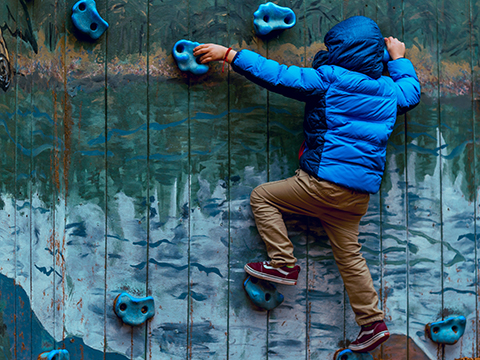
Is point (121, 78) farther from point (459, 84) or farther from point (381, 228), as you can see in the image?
point (459, 84)

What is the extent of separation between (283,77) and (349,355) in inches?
51.2

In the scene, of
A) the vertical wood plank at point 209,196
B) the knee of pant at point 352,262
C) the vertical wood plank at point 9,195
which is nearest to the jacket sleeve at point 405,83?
the knee of pant at point 352,262

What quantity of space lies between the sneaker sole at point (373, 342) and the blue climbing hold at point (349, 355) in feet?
0.39

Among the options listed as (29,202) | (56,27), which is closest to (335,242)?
(29,202)

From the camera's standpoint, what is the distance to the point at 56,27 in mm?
1954

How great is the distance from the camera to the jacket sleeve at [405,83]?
192 cm

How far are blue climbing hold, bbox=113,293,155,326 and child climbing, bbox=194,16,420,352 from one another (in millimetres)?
486

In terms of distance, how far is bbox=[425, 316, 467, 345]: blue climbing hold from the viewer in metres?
2.11

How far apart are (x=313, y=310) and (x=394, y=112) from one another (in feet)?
3.18

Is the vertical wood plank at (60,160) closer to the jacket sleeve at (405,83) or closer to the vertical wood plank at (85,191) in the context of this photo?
the vertical wood plank at (85,191)

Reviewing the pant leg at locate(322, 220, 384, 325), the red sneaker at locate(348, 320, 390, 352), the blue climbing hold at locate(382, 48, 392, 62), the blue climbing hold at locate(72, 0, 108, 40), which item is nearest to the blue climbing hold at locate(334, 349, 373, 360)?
the red sneaker at locate(348, 320, 390, 352)

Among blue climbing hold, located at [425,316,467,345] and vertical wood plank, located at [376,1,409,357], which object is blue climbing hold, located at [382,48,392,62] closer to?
vertical wood plank, located at [376,1,409,357]

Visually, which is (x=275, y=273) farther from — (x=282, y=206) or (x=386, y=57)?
(x=386, y=57)

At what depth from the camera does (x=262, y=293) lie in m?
1.99
